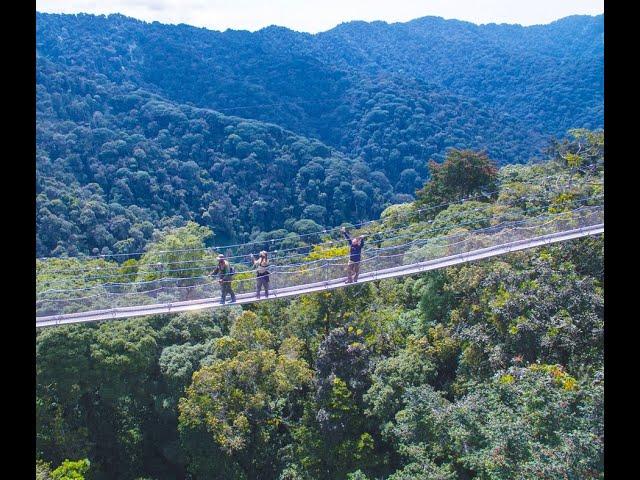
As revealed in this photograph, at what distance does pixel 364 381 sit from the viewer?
12102mm

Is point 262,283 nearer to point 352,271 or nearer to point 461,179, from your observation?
point 352,271

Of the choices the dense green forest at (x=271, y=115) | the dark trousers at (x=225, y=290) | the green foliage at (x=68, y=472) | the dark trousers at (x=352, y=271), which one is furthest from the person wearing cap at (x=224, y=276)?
the dense green forest at (x=271, y=115)

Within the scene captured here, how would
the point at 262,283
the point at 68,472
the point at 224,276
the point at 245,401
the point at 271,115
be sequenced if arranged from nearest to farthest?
the point at 224,276 < the point at 262,283 < the point at 68,472 < the point at 245,401 < the point at 271,115

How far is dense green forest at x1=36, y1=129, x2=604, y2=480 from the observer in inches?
367

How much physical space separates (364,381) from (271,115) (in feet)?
171

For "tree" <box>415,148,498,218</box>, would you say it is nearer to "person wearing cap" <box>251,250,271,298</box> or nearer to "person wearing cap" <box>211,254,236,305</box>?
"person wearing cap" <box>251,250,271,298</box>

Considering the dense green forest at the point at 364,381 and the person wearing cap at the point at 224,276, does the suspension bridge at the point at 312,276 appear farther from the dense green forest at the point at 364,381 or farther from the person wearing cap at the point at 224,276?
the dense green forest at the point at 364,381

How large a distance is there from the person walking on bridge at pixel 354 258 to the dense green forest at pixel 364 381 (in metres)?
2.21

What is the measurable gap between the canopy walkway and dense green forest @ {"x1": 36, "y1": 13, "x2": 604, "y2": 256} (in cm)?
2097

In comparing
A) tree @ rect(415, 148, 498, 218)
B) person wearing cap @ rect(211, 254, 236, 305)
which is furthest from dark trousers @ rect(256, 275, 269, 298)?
tree @ rect(415, 148, 498, 218)

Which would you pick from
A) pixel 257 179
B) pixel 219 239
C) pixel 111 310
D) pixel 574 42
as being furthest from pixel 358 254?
pixel 574 42

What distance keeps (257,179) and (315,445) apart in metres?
35.8

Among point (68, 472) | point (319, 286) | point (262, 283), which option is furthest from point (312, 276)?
point (68, 472)
